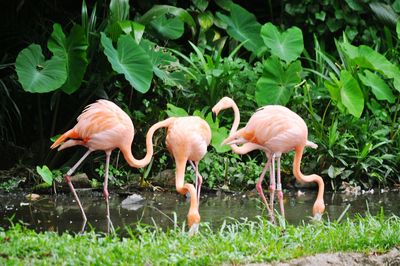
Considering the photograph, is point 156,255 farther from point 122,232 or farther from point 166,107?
point 166,107

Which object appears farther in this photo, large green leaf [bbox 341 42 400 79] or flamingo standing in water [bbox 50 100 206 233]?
large green leaf [bbox 341 42 400 79]

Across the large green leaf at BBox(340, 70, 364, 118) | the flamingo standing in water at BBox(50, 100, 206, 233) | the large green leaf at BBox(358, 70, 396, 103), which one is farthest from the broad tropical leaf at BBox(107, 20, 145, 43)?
the large green leaf at BBox(358, 70, 396, 103)

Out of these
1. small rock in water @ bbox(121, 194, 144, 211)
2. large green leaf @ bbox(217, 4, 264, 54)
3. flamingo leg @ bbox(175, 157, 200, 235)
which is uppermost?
large green leaf @ bbox(217, 4, 264, 54)

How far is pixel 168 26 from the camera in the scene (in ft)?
32.3

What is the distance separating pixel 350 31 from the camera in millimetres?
10906

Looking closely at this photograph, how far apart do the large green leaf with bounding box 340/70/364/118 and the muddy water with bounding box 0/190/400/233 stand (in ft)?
3.12

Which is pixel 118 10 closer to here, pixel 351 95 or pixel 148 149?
pixel 148 149

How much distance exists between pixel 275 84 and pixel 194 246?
174 inches

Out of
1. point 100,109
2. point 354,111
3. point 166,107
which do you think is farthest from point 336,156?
point 100,109

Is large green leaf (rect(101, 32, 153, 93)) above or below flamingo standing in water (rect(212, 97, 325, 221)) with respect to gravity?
above

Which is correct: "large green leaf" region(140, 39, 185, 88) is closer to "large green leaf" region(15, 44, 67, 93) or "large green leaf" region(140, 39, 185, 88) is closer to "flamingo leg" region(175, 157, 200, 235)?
"large green leaf" region(15, 44, 67, 93)

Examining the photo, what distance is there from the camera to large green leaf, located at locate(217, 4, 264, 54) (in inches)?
414

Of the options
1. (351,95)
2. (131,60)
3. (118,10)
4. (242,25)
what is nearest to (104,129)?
(131,60)

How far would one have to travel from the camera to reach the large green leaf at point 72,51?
8578mm
